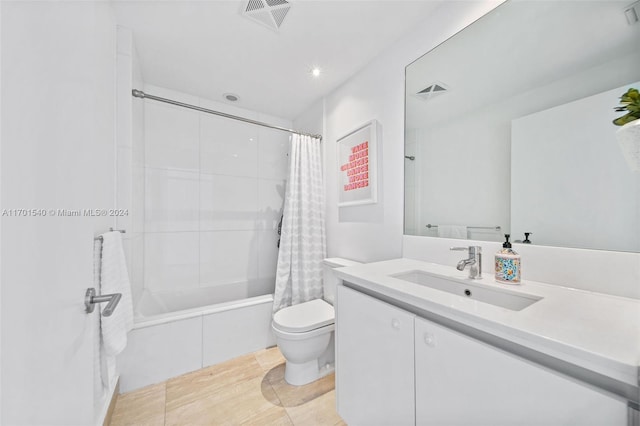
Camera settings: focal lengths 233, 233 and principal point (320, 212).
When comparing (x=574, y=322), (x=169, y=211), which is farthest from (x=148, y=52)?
(x=574, y=322)

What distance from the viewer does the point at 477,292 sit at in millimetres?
967

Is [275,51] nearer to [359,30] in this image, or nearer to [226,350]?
[359,30]

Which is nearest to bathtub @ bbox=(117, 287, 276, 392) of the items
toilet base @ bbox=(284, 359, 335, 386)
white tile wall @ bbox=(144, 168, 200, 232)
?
toilet base @ bbox=(284, 359, 335, 386)

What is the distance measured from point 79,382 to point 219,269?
171 cm

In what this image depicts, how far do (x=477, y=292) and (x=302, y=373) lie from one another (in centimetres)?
119

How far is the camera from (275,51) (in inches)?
63.8

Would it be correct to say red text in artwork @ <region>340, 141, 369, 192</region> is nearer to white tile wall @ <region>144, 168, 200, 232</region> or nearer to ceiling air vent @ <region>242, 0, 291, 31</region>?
ceiling air vent @ <region>242, 0, 291, 31</region>

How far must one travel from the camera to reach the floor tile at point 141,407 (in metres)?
1.25

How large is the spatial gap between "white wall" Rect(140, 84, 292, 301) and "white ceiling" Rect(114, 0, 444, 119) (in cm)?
40

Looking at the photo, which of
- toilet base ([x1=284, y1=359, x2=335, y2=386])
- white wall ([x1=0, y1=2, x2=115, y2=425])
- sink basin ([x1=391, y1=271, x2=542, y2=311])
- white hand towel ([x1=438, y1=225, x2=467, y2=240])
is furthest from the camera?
toilet base ([x1=284, y1=359, x2=335, y2=386])

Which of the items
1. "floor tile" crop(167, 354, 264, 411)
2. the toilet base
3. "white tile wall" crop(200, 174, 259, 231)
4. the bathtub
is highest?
"white tile wall" crop(200, 174, 259, 231)

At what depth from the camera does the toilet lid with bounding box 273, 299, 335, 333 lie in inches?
57.6

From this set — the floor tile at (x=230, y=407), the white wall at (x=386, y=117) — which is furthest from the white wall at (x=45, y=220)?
the white wall at (x=386, y=117)

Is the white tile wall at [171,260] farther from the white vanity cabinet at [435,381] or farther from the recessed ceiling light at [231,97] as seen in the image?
the white vanity cabinet at [435,381]
